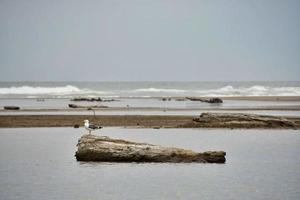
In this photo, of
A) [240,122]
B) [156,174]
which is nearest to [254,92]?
[240,122]

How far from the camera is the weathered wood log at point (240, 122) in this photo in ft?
123

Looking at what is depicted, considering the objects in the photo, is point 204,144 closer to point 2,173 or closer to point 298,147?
point 298,147

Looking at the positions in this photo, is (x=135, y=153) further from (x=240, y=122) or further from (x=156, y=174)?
(x=240, y=122)

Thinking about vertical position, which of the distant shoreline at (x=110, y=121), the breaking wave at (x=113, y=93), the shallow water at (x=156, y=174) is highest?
the breaking wave at (x=113, y=93)

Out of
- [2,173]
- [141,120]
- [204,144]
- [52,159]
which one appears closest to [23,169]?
[2,173]

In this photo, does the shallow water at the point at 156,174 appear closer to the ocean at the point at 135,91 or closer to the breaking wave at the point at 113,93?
the ocean at the point at 135,91

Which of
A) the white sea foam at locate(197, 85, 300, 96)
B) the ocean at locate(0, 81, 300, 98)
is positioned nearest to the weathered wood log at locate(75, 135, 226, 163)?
the ocean at locate(0, 81, 300, 98)

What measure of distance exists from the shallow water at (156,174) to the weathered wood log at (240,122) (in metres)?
6.03

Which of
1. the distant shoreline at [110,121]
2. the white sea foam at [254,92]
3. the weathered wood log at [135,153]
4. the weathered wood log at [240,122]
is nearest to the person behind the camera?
the weathered wood log at [135,153]

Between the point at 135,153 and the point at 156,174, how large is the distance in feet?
7.35

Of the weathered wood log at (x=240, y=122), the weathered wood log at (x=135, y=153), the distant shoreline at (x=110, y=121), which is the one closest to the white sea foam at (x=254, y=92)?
the distant shoreline at (x=110, y=121)

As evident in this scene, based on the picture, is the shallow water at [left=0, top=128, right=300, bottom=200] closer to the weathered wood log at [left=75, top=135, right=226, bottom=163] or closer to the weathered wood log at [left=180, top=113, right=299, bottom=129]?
the weathered wood log at [left=75, top=135, right=226, bottom=163]

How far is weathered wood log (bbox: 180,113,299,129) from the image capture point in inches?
1479

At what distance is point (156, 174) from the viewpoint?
21.2 m
